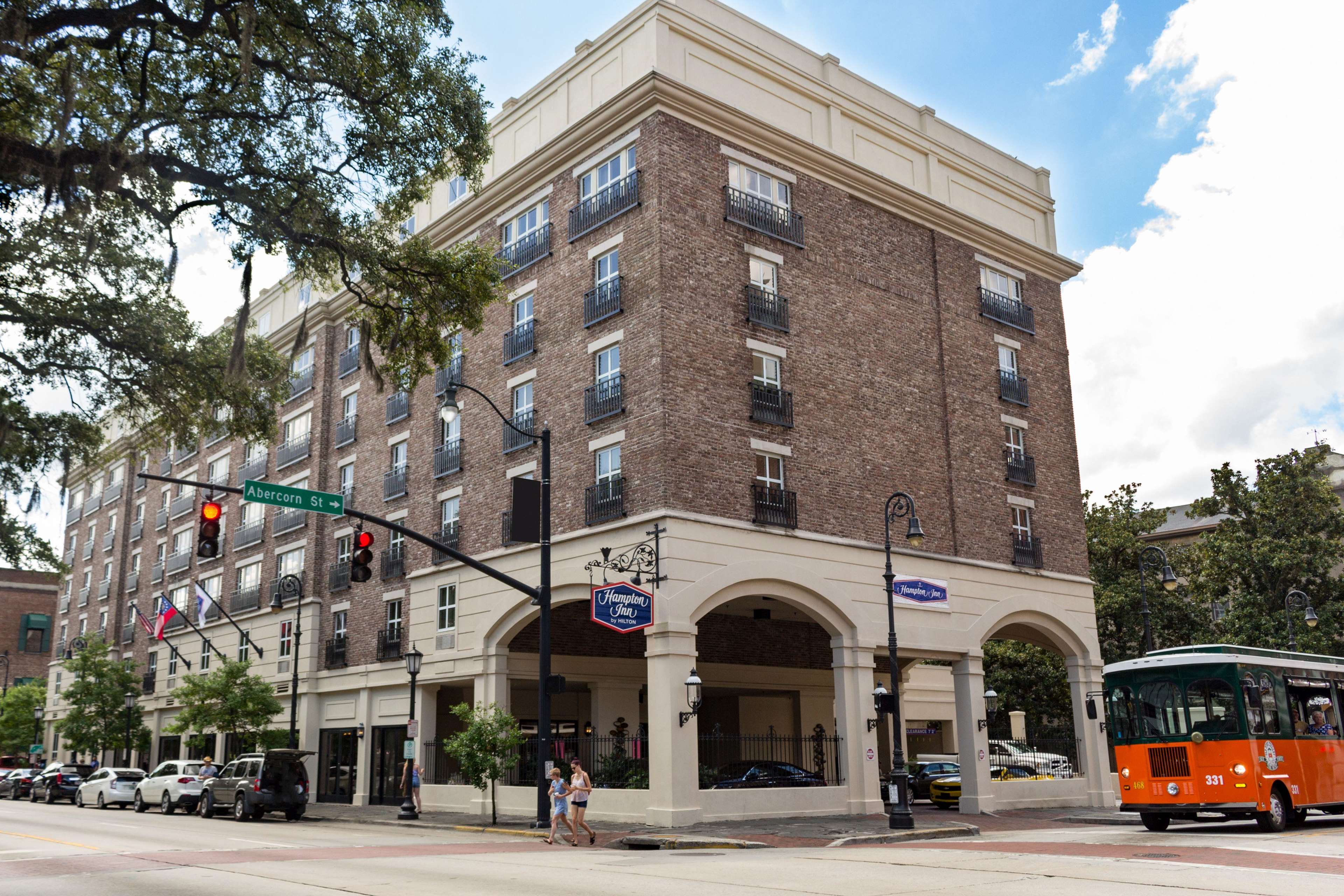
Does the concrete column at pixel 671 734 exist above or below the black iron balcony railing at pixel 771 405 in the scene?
below

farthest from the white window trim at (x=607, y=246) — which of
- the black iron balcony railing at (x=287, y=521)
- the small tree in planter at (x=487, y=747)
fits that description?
the black iron balcony railing at (x=287, y=521)

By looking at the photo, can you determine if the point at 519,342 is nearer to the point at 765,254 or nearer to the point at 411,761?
the point at 765,254

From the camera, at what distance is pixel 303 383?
4631cm

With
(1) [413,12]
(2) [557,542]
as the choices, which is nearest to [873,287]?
(2) [557,542]

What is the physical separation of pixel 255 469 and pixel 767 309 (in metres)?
28.5

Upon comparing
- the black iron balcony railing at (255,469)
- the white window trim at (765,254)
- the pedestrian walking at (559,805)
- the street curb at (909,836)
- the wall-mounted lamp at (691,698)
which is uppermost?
the white window trim at (765,254)

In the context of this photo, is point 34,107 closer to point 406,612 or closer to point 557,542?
point 557,542

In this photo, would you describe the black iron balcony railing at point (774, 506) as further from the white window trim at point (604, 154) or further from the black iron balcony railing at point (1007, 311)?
the black iron balcony railing at point (1007, 311)

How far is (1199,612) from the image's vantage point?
49219mm

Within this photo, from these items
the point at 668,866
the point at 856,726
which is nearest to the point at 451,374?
the point at 856,726

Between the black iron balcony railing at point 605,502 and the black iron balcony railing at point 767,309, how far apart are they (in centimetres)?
574

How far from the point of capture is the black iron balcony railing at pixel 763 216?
29891mm

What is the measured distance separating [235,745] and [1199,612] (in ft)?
139

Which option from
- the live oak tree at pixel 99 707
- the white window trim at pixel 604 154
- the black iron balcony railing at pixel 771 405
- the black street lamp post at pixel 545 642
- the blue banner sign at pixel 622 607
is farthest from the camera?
the live oak tree at pixel 99 707
